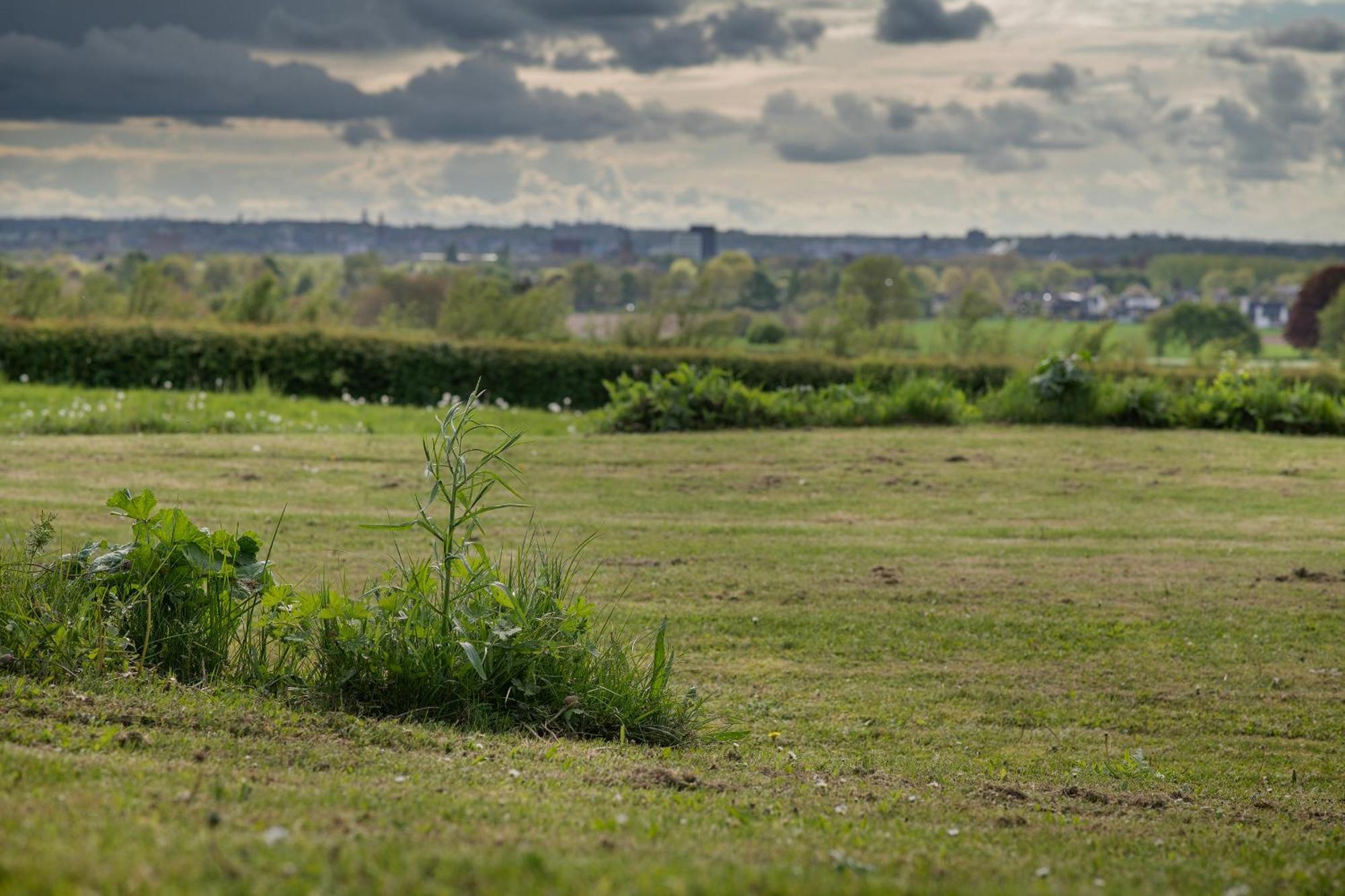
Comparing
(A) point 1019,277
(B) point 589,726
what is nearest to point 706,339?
(B) point 589,726

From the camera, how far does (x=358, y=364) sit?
63.0 ft

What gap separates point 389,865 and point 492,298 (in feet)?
76.8

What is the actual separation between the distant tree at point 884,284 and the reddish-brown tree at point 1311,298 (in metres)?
19.2

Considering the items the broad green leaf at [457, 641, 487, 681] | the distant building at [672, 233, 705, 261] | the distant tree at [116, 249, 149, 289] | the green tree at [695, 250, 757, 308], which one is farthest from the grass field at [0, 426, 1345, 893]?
the distant building at [672, 233, 705, 261]

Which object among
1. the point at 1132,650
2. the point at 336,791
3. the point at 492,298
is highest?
the point at 492,298

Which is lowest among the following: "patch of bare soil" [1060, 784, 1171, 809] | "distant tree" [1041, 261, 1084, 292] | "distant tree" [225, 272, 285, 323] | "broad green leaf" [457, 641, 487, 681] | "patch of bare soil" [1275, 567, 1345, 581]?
"patch of bare soil" [1060, 784, 1171, 809]

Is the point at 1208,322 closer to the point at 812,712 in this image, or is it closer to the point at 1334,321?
the point at 1334,321

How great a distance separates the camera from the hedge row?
18641 millimetres

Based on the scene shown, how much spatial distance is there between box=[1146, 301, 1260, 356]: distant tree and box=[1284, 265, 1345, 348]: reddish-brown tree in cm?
176

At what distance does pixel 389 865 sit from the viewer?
2527 millimetres

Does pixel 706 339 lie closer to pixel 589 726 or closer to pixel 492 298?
pixel 492 298

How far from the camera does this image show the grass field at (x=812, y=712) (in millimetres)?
2834

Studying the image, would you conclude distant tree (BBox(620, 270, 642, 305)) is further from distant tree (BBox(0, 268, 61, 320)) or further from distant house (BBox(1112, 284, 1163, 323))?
distant tree (BBox(0, 268, 61, 320))

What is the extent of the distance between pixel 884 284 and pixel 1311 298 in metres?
24.0
